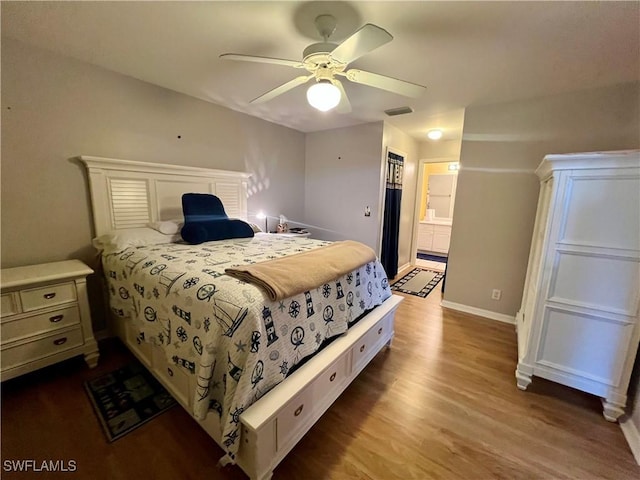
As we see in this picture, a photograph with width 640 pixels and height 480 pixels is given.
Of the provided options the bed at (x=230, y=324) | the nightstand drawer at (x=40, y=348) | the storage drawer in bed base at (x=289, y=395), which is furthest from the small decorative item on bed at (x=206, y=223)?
the nightstand drawer at (x=40, y=348)

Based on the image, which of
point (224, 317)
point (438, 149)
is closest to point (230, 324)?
point (224, 317)

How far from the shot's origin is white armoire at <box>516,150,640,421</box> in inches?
59.5

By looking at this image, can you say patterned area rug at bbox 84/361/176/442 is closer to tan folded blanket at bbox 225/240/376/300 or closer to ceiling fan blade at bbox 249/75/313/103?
tan folded blanket at bbox 225/240/376/300

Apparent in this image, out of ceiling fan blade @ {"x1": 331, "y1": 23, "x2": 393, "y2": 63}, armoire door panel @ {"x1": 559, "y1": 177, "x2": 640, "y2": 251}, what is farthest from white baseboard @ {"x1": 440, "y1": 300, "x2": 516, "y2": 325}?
ceiling fan blade @ {"x1": 331, "y1": 23, "x2": 393, "y2": 63}

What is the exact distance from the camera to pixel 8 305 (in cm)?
161

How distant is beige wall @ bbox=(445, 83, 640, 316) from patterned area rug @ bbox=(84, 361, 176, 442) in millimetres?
3063

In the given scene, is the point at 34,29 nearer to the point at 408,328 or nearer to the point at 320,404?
the point at 320,404

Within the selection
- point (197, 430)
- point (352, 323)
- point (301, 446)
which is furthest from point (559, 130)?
point (197, 430)

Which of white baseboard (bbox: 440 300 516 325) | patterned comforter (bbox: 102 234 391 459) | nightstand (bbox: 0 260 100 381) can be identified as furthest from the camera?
white baseboard (bbox: 440 300 516 325)

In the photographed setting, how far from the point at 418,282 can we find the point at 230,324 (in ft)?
11.6

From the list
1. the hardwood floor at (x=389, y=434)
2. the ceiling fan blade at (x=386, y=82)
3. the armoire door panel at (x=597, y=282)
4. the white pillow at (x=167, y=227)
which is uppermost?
the ceiling fan blade at (x=386, y=82)

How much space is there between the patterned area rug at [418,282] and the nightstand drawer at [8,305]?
372 cm

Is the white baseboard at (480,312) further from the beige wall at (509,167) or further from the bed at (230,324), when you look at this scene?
the bed at (230,324)

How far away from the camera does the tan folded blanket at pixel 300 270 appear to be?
129 centimetres
